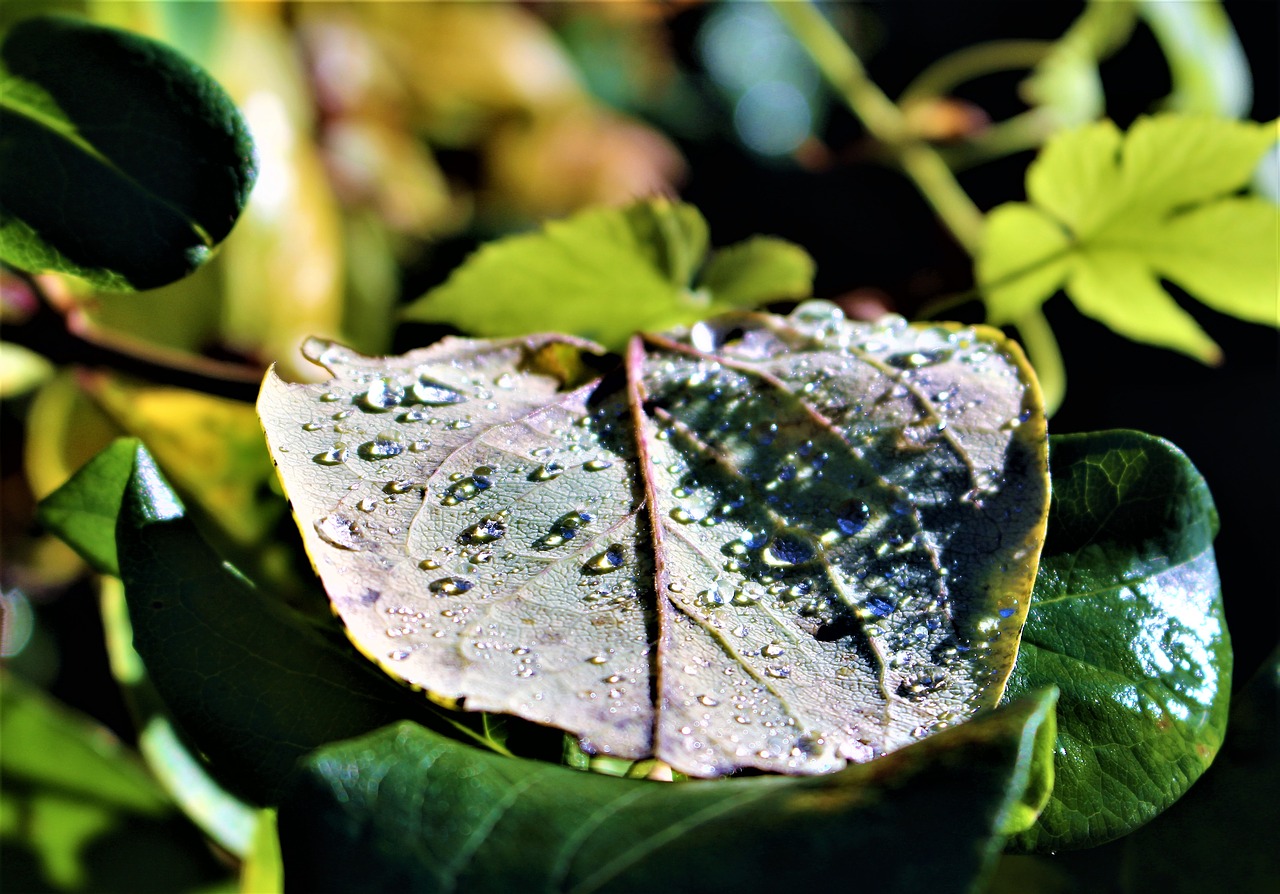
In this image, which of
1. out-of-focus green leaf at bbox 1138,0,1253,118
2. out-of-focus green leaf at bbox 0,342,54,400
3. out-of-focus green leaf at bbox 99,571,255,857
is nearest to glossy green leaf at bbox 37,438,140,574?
out-of-focus green leaf at bbox 99,571,255,857

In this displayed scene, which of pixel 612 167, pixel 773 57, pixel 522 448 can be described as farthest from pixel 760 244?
pixel 773 57

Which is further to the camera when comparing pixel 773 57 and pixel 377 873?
pixel 773 57

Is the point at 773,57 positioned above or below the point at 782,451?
below

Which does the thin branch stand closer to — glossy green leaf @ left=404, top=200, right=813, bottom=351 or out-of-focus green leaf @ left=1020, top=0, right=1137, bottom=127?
glossy green leaf @ left=404, top=200, right=813, bottom=351

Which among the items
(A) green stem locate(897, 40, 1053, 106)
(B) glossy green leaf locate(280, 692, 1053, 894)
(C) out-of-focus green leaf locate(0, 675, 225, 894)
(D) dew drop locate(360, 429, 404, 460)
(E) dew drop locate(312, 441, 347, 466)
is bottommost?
(C) out-of-focus green leaf locate(0, 675, 225, 894)

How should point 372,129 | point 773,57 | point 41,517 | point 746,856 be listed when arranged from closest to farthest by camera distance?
point 746,856, point 41,517, point 372,129, point 773,57

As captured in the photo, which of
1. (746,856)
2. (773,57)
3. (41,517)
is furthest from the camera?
(773,57)

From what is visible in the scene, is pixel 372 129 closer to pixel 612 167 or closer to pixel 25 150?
pixel 612 167

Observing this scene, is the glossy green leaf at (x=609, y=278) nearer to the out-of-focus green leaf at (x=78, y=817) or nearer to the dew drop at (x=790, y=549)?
the dew drop at (x=790, y=549)

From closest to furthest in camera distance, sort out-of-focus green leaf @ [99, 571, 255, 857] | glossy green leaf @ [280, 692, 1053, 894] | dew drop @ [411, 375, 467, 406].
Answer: glossy green leaf @ [280, 692, 1053, 894]
dew drop @ [411, 375, 467, 406]
out-of-focus green leaf @ [99, 571, 255, 857]
